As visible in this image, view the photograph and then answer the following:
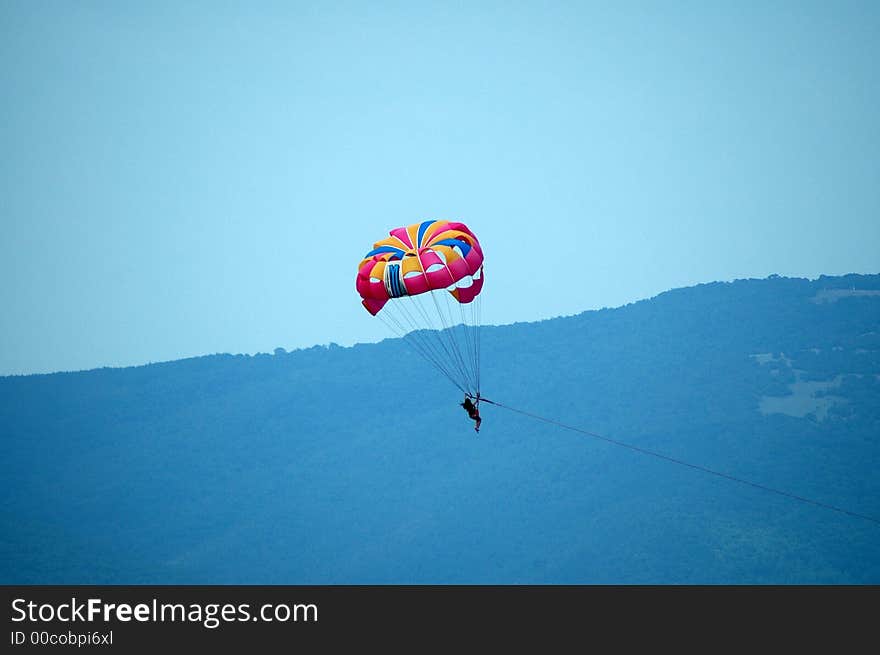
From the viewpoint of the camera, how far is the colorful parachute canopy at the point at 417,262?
89.9ft

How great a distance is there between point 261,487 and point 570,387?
49356 mm

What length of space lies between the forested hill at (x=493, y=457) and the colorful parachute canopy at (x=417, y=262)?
72.9 metres

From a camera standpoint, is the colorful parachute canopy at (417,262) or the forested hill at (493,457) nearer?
the colorful parachute canopy at (417,262)

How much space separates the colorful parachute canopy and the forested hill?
7291 cm

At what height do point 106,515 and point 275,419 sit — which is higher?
point 275,419

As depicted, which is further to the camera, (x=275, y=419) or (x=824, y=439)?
(x=275, y=419)

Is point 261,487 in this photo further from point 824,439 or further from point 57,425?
point 824,439

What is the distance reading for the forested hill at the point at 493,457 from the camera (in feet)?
339

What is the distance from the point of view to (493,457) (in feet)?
427

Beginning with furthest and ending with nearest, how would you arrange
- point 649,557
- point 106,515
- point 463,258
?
point 106,515 < point 649,557 < point 463,258
